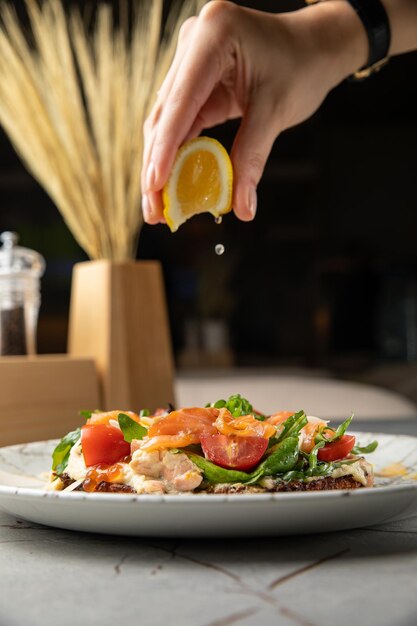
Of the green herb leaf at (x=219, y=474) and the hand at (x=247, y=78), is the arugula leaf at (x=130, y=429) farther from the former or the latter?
the hand at (x=247, y=78)

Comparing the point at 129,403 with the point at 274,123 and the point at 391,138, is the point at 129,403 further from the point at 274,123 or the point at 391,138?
the point at 391,138

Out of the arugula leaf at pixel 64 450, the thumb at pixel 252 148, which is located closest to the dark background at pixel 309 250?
the thumb at pixel 252 148

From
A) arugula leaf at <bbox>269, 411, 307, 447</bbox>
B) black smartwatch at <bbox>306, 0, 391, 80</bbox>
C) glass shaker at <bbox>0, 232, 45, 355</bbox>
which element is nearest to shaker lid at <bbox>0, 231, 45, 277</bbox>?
glass shaker at <bbox>0, 232, 45, 355</bbox>

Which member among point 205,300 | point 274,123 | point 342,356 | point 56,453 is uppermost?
point 274,123

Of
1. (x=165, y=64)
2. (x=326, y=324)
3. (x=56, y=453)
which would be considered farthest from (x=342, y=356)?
(x=56, y=453)

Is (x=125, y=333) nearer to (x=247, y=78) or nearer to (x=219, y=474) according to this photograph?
(x=247, y=78)

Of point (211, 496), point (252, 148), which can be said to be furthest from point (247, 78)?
point (211, 496)
